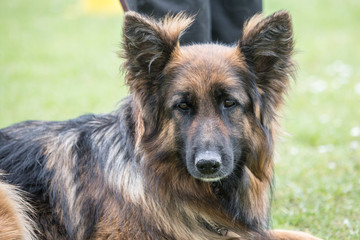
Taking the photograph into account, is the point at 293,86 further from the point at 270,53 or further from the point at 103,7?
the point at 103,7

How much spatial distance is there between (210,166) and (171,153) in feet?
1.37

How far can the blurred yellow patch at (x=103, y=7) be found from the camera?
777 inches

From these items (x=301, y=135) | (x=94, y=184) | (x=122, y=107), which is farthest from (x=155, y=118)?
(x=301, y=135)

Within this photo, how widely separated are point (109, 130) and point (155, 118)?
52cm

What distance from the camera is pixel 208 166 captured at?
11.9 ft

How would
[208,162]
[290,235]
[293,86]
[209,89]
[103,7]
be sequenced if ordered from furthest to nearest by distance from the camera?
[103,7], [293,86], [290,235], [209,89], [208,162]

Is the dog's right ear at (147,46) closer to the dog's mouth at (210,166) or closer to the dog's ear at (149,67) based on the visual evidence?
the dog's ear at (149,67)

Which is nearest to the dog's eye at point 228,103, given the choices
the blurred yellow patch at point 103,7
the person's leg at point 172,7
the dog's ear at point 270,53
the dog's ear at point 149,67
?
the dog's ear at point 270,53

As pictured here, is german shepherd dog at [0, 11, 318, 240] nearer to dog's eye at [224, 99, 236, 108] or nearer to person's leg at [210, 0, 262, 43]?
dog's eye at [224, 99, 236, 108]

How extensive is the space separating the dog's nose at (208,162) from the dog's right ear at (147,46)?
0.75 metres

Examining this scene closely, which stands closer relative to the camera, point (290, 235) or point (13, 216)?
point (13, 216)

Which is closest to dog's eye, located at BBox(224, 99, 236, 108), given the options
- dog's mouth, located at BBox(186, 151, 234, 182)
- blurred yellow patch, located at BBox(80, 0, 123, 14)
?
dog's mouth, located at BBox(186, 151, 234, 182)

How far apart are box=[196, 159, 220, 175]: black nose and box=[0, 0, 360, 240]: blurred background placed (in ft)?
2.78

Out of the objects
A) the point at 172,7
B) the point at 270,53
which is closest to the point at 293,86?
the point at 172,7
